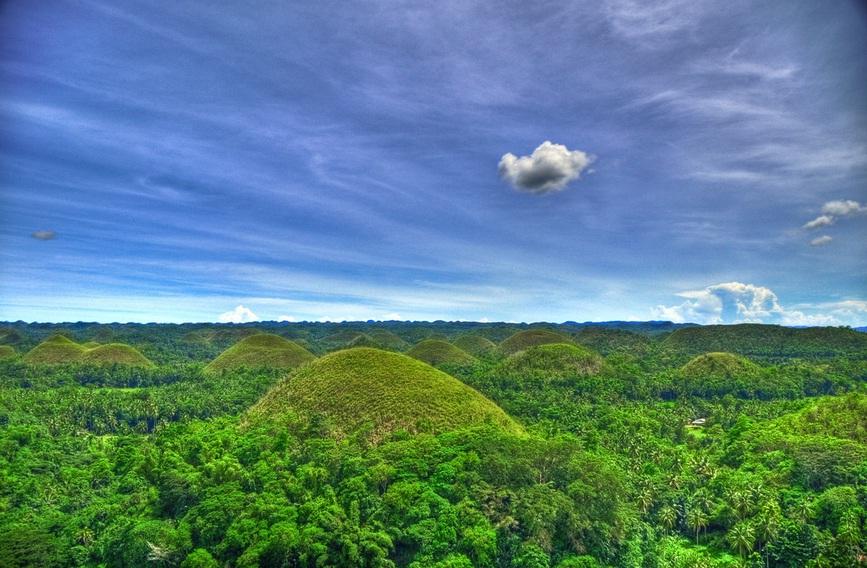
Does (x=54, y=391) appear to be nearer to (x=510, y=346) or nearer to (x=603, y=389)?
(x=603, y=389)

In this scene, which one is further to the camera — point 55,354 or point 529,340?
point 529,340

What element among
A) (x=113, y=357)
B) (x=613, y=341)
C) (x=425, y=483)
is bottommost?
(x=425, y=483)

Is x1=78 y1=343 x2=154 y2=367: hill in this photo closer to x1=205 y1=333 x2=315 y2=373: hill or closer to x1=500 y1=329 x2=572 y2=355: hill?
x1=205 y1=333 x2=315 y2=373: hill

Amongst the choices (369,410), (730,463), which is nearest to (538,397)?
(730,463)

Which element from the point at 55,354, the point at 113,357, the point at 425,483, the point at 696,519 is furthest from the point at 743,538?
the point at 55,354

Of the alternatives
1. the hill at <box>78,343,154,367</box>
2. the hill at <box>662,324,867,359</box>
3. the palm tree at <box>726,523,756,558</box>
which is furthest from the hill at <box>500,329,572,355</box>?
the palm tree at <box>726,523,756,558</box>

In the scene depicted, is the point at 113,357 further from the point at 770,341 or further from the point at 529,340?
the point at 770,341

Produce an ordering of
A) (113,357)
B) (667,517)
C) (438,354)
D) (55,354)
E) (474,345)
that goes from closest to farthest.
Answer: (667,517) → (113,357) → (55,354) → (438,354) → (474,345)
